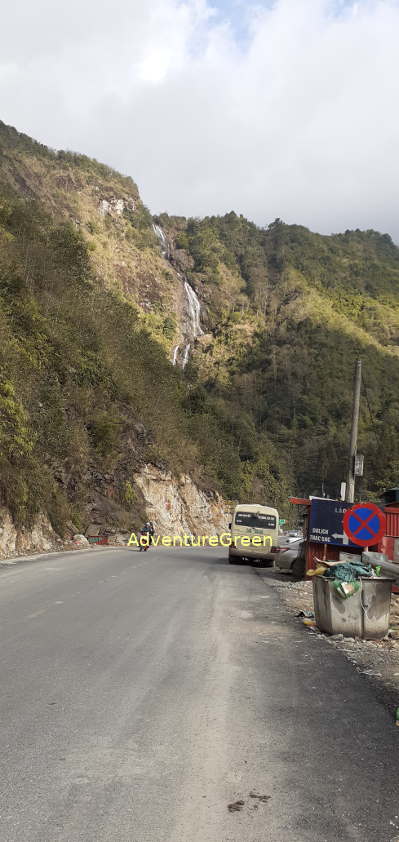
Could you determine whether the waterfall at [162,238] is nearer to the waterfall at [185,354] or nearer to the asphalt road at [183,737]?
the waterfall at [185,354]

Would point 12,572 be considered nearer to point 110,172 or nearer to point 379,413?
point 379,413

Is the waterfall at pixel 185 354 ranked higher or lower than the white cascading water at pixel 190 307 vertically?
lower

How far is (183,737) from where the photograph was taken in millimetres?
5254

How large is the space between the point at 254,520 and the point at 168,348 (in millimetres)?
93642

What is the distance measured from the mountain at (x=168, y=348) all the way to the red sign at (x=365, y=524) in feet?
53.3

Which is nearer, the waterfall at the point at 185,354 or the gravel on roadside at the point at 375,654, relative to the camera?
the gravel on roadside at the point at 375,654

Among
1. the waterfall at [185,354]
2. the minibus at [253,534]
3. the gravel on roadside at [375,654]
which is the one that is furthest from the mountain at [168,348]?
the gravel on roadside at [375,654]

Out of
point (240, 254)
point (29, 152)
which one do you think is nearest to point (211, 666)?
point (29, 152)

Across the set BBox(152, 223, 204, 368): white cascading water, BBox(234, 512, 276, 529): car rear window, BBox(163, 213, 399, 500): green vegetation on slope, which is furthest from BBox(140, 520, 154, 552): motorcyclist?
BBox(152, 223, 204, 368): white cascading water

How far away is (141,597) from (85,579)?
280 centimetres

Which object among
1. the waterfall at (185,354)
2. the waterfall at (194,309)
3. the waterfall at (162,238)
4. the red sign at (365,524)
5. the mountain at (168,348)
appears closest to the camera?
the red sign at (365,524)

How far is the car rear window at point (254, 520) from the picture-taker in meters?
28.6

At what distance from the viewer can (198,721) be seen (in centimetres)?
567

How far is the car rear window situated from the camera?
28.6 m
